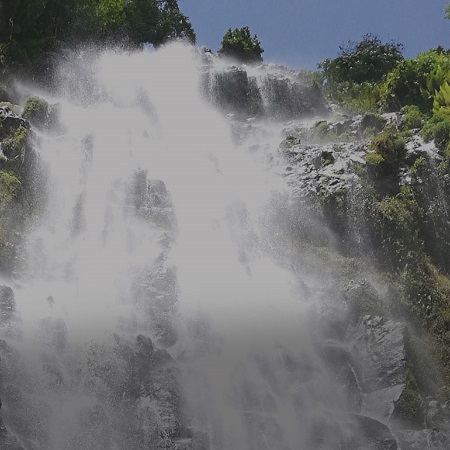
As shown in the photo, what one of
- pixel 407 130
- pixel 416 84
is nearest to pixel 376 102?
pixel 416 84

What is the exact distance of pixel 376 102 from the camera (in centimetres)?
2473

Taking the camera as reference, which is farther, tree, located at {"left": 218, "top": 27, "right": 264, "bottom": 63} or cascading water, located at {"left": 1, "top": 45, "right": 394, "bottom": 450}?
tree, located at {"left": 218, "top": 27, "right": 264, "bottom": 63}

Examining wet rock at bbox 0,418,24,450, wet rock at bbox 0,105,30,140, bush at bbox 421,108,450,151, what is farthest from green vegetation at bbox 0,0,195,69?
wet rock at bbox 0,418,24,450

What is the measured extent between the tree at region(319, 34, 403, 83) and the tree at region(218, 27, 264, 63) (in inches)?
159

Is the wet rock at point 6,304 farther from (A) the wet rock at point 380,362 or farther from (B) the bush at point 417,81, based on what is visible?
(B) the bush at point 417,81

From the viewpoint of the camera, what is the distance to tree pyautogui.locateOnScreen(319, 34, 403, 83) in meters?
29.4

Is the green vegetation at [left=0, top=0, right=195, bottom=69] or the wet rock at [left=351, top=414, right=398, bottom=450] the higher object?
the green vegetation at [left=0, top=0, right=195, bottom=69]

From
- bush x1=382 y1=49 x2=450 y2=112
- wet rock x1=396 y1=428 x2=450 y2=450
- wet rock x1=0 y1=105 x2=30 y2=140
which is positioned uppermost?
bush x1=382 y1=49 x2=450 y2=112

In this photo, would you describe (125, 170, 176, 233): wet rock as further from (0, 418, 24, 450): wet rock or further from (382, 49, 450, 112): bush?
(382, 49, 450, 112): bush

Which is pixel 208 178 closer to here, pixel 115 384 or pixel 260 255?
pixel 260 255

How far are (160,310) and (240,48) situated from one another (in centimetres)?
2119

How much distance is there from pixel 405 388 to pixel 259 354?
10.3 ft

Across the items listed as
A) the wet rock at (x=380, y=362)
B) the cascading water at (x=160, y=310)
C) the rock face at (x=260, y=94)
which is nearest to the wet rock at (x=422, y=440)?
the wet rock at (x=380, y=362)

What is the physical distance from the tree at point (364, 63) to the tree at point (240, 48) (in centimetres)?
404
